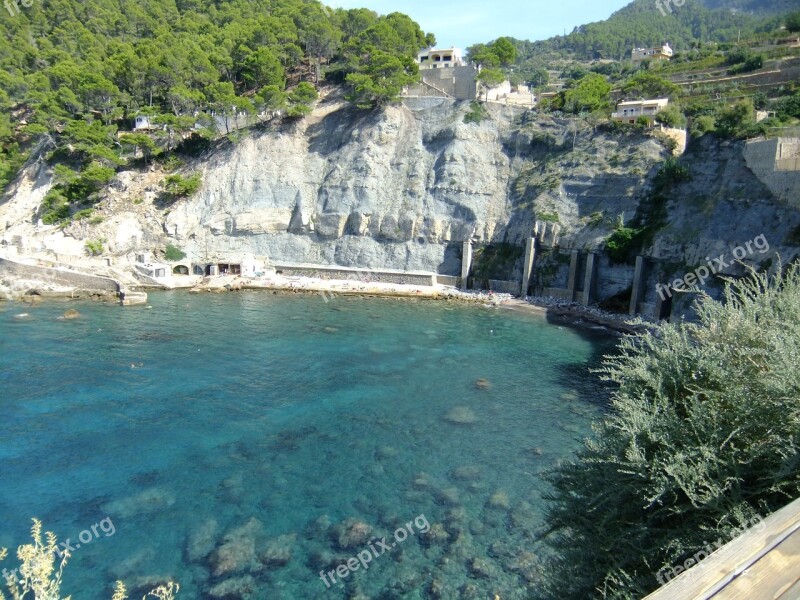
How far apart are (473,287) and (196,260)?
24013mm

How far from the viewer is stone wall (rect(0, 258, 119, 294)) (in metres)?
40.3

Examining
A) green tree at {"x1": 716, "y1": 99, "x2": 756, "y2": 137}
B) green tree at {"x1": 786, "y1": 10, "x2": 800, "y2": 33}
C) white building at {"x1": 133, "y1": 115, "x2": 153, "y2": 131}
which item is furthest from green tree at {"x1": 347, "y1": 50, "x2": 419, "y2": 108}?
green tree at {"x1": 786, "y1": 10, "x2": 800, "y2": 33}

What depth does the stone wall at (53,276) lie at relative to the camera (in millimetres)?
40312

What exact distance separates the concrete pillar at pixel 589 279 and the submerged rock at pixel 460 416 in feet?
66.2

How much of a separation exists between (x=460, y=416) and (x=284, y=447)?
7.00 m

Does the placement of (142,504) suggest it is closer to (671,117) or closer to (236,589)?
(236,589)

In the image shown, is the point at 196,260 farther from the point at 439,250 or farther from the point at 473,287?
the point at 473,287

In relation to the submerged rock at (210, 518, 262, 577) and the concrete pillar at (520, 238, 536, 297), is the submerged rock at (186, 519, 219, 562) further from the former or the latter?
the concrete pillar at (520, 238, 536, 297)

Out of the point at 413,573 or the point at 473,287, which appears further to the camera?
→ the point at 473,287

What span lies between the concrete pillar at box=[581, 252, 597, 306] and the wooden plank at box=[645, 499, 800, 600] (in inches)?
1470

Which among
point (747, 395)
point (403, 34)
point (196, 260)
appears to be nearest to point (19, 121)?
point (196, 260)

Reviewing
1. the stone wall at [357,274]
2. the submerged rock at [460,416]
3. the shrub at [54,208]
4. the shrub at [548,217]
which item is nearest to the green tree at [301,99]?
the stone wall at [357,274]

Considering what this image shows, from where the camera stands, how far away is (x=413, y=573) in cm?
1341

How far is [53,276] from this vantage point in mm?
40531
